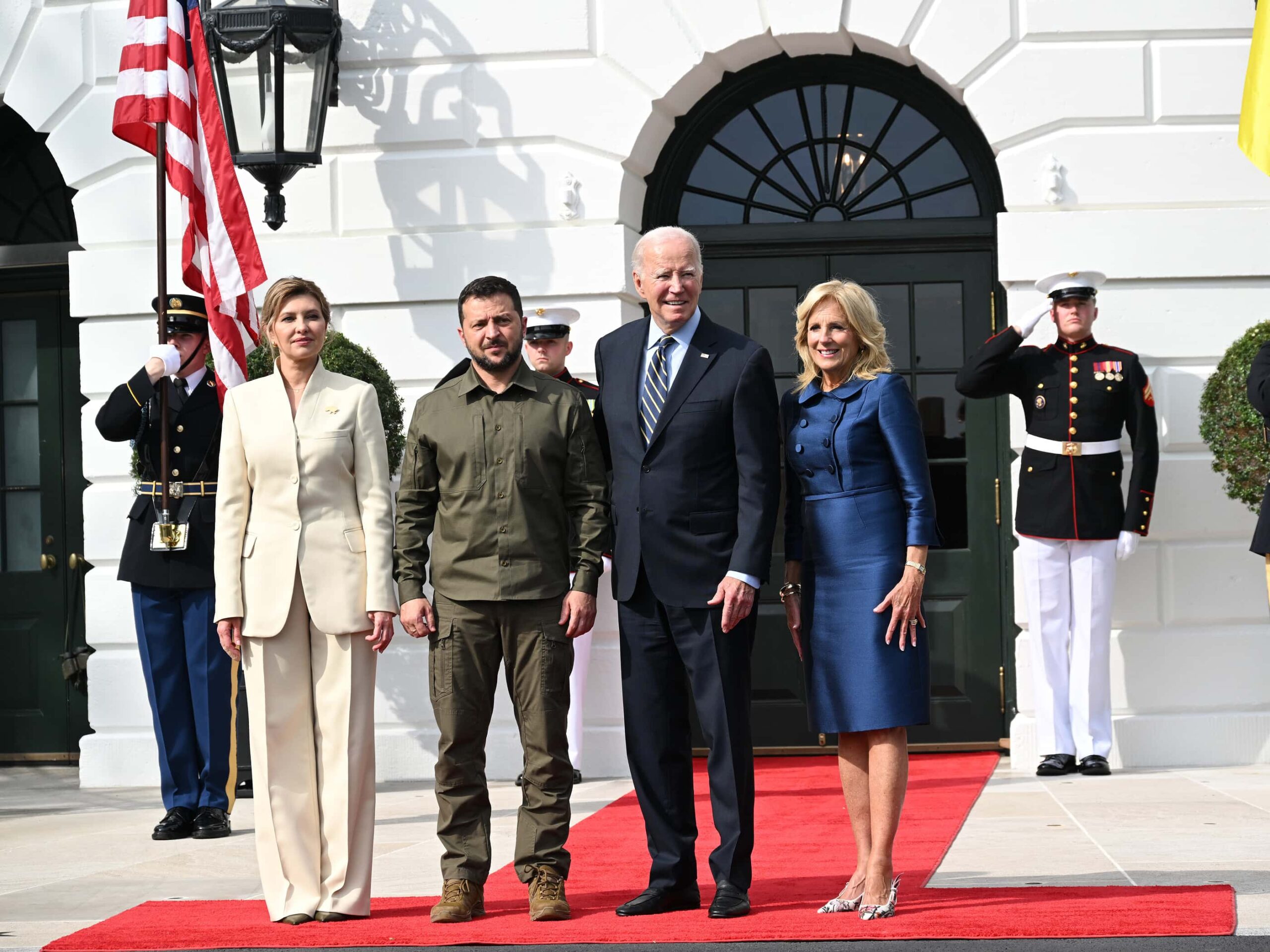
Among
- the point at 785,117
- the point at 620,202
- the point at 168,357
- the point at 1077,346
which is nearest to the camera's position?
the point at 168,357

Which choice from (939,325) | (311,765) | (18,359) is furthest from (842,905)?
(18,359)

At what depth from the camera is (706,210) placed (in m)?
8.44

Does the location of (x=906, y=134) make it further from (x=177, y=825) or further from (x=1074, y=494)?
(x=177, y=825)

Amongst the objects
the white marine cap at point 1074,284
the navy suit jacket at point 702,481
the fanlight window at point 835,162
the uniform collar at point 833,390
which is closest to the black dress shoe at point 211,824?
the navy suit jacket at point 702,481

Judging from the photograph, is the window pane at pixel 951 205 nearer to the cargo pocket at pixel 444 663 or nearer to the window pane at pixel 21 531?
the cargo pocket at pixel 444 663

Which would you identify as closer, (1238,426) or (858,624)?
(858,624)

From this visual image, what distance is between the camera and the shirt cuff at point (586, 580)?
15.6 ft

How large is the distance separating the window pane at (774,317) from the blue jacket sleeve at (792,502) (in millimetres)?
3443

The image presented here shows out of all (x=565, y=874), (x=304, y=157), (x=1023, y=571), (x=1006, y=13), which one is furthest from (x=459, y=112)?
(x=565, y=874)

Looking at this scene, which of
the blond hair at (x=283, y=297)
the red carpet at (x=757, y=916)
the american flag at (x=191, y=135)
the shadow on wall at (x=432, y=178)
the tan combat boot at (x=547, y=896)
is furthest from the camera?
the shadow on wall at (x=432, y=178)

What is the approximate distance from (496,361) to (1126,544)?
3.65 meters

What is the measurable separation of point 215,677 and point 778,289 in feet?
11.2

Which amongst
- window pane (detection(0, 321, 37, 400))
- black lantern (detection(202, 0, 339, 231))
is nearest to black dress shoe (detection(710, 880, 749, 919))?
black lantern (detection(202, 0, 339, 231))

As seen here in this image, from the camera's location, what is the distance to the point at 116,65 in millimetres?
8312
